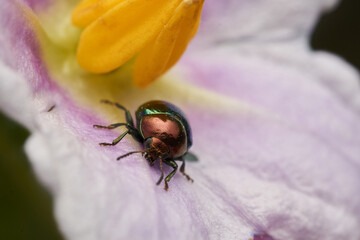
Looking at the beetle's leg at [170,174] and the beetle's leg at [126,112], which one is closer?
the beetle's leg at [170,174]

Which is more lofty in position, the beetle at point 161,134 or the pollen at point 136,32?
the pollen at point 136,32

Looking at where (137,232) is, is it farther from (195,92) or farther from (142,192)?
(195,92)

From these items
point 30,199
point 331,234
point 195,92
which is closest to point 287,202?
point 331,234

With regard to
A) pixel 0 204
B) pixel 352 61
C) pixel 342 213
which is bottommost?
pixel 352 61

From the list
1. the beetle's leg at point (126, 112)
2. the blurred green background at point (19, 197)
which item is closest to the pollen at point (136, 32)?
the beetle's leg at point (126, 112)

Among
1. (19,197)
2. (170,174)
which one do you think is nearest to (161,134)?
(170,174)

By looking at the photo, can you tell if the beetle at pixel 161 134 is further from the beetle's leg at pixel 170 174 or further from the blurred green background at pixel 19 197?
the blurred green background at pixel 19 197

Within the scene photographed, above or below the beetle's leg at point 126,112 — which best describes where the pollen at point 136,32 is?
above

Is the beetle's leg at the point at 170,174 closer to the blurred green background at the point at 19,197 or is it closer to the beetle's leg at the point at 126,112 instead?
the beetle's leg at the point at 126,112
